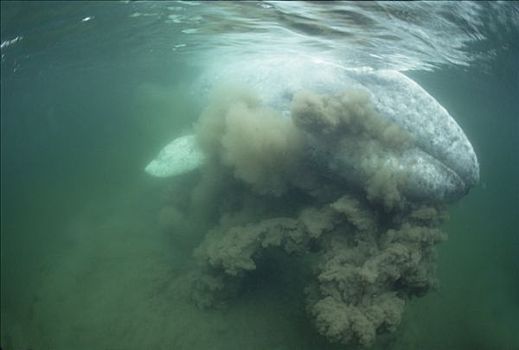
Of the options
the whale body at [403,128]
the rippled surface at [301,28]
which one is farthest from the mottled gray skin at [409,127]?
the rippled surface at [301,28]

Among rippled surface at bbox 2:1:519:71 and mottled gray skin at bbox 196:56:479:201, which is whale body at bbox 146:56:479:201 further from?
rippled surface at bbox 2:1:519:71

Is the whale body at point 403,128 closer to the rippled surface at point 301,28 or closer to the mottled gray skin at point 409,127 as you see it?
the mottled gray skin at point 409,127

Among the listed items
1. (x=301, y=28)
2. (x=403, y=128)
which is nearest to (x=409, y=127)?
(x=403, y=128)

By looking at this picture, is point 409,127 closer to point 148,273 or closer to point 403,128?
point 403,128

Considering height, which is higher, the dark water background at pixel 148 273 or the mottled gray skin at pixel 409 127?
the mottled gray skin at pixel 409 127

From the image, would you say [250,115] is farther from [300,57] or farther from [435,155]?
[300,57]

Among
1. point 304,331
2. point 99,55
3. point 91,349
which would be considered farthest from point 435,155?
point 99,55

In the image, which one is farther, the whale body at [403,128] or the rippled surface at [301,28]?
the rippled surface at [301,28]
